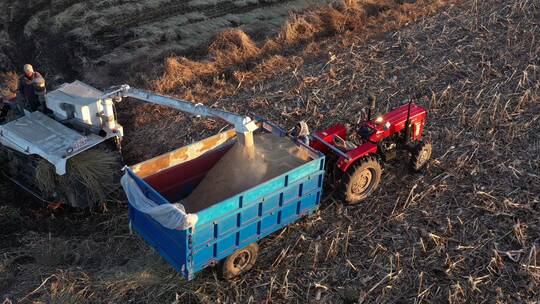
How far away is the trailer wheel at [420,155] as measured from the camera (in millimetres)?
8656

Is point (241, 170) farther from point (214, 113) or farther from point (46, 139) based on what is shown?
point (46, 139)

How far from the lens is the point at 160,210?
20.8 feet

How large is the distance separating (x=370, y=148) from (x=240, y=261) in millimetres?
2559

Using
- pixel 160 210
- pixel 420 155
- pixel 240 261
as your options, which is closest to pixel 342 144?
pixel 420 155

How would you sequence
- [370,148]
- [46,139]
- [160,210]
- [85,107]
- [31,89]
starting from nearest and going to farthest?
[160,210] < [370,148] < [46,139] < [85,107] < [31,89]

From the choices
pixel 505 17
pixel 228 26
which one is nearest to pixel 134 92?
pixel 228 26

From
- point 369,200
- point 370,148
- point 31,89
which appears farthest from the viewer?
point 31,89

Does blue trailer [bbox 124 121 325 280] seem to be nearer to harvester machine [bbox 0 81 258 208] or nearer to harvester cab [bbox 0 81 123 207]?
harvester machine [bbox 0 81 258 208]

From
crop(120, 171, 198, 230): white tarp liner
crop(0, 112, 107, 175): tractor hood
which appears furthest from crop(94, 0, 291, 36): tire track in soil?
crop(120, 171, 198, 230): white tarp liner

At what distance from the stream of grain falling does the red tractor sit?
56 centimetres

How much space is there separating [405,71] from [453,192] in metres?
4.28

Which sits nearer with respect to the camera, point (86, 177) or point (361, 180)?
point (361, 180)

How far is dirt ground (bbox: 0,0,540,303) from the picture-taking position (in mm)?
7055

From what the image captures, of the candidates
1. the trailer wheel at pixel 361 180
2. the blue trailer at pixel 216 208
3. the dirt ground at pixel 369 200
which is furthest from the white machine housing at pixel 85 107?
the trailer wheel at pixel 361 180
